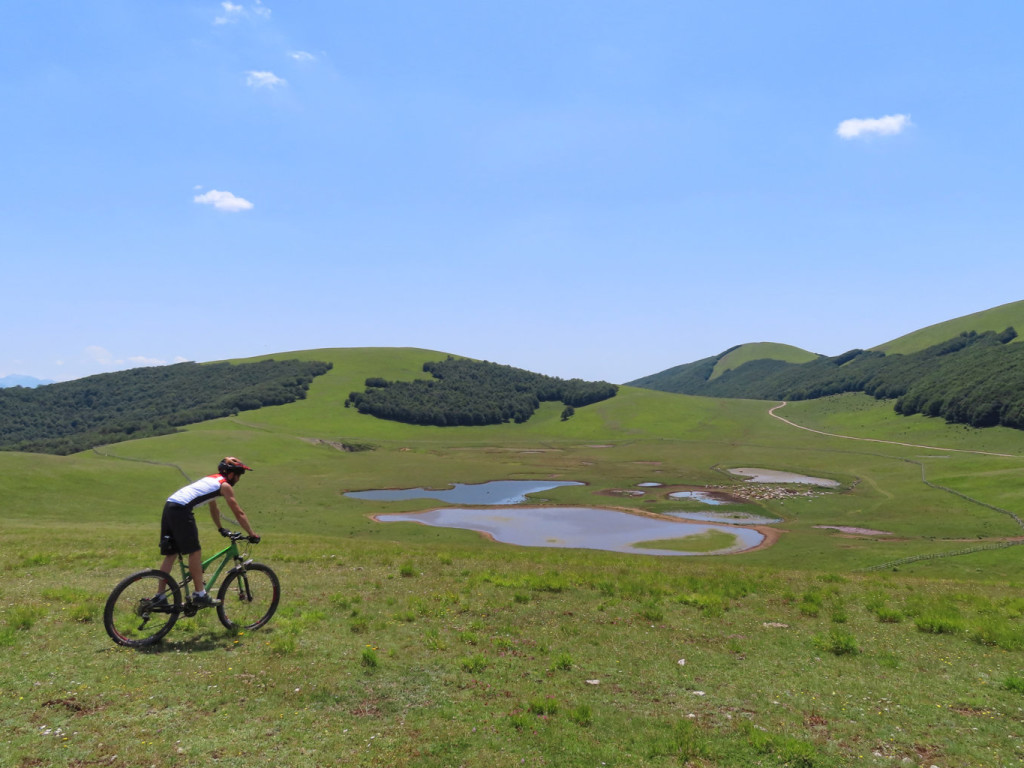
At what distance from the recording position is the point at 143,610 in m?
12.6

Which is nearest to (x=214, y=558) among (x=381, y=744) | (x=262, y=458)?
(x=381, y=744)

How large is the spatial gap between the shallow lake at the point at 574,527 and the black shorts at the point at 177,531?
4030 centimetres

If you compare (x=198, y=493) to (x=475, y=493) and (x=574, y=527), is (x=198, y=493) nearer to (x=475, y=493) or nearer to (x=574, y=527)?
(x=574, y=527)

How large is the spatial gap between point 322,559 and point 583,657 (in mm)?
15897

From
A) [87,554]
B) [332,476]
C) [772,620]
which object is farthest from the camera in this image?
[332,476]

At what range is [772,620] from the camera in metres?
17.7

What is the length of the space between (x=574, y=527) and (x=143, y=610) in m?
51.2

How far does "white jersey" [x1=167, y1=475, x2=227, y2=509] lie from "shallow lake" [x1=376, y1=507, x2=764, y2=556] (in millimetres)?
40266

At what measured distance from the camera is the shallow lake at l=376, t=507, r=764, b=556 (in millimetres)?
52375

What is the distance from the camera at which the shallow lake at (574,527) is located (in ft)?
172

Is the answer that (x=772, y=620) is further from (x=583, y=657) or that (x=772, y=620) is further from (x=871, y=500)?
(x=871, y=500)

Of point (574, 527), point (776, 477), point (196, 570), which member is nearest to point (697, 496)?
point (776, 477)

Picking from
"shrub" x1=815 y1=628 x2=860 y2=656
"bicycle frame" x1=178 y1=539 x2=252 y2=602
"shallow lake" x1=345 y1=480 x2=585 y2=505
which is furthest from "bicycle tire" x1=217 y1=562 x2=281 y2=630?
"shallow lake" x1=345 y1=480 x2=585 y2=505

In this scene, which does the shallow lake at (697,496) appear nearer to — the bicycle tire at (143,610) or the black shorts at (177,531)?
the bicycle tire at (143,610)
